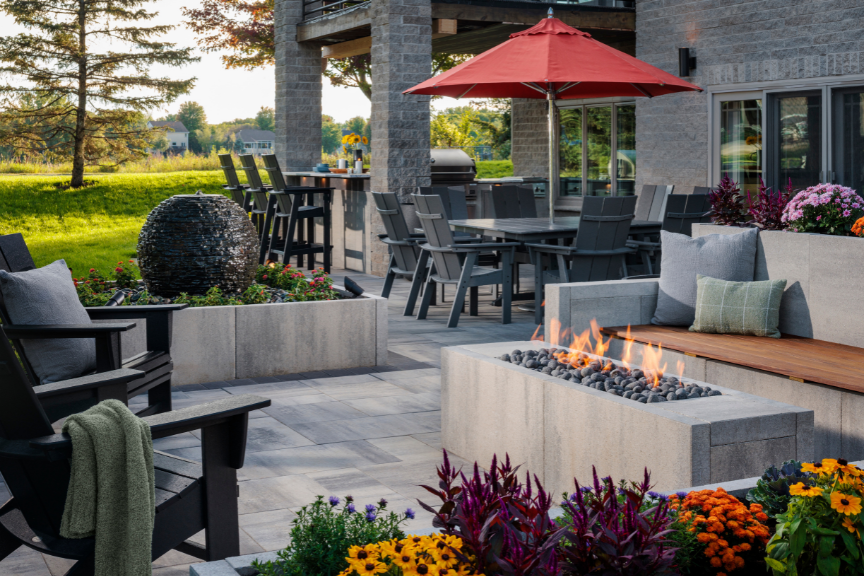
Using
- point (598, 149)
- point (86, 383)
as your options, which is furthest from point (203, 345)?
point (598, 149)

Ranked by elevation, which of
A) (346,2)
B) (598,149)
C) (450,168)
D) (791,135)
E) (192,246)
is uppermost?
(346,2)

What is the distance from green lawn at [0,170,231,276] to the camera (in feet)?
51.5

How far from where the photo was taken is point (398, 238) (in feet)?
26.9

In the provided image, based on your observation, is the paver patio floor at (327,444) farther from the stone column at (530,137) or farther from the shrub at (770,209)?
the stone column at (530,137)

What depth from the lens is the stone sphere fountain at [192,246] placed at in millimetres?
5844

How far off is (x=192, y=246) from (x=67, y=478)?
356 centimetres

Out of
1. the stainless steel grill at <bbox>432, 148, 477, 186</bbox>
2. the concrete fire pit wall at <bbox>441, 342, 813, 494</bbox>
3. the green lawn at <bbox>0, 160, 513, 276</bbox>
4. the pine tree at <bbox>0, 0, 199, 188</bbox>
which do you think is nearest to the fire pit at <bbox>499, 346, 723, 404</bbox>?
the concrete fire pit wall at <bbox>441, 342, 813, 494</bbox>

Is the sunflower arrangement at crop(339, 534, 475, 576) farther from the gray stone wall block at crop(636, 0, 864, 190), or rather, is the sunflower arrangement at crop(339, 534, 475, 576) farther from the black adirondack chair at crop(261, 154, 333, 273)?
the gray stone wall block at crop(636, 0, 864, 190)

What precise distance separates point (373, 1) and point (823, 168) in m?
5.23

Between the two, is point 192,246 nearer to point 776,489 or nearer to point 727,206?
point 727,206

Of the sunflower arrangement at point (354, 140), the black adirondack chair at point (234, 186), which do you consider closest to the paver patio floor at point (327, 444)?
the sunflower arrangement at point (354, 140)

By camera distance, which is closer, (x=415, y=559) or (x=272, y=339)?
(x=415, y=559)

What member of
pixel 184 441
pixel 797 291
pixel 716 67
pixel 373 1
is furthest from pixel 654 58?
pixel 184 441

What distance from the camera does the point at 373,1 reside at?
35.3 ft
